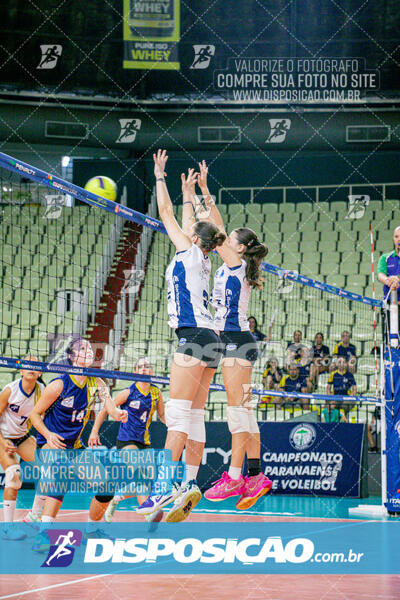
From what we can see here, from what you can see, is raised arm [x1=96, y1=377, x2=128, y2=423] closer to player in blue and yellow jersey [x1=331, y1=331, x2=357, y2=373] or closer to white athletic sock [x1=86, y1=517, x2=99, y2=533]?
white athletic sock [x1=86, y1=517, x2=99, y2=533]

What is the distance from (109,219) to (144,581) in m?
14.8

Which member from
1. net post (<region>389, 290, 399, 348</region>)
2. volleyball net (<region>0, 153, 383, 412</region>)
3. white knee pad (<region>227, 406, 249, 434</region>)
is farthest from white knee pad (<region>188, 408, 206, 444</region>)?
volleyball net (<region>0, 153, 383, 412</region>)

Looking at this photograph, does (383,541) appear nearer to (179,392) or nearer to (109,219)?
(179,392)

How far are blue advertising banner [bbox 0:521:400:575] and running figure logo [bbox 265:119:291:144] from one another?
1351 centimetres

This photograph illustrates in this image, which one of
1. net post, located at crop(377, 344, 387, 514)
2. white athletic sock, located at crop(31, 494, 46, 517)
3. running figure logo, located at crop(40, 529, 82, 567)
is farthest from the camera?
net post, located at crop(377, 344, 387, 514)

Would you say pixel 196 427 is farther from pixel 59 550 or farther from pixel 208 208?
pixel 59 550

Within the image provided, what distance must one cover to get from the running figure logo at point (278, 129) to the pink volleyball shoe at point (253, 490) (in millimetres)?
16290

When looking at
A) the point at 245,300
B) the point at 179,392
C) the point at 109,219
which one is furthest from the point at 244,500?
the point at 109,219

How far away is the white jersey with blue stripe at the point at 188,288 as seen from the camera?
5.42m

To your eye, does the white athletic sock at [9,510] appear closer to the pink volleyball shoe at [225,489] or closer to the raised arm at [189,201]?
the pink volleyball shoe at [225,489]

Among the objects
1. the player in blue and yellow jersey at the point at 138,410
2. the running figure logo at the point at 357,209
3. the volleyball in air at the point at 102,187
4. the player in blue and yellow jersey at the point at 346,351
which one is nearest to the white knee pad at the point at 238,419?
the player in blue and yellow jersey at the point at 138,410

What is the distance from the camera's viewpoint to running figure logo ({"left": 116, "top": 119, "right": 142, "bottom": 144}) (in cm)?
2125

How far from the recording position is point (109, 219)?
67.3 feet

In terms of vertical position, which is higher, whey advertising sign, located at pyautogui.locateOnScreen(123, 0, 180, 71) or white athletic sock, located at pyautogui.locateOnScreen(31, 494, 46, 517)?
whey advertising sign, located at pyautogui.locateOnScreen(123, 0, 180, 71)
